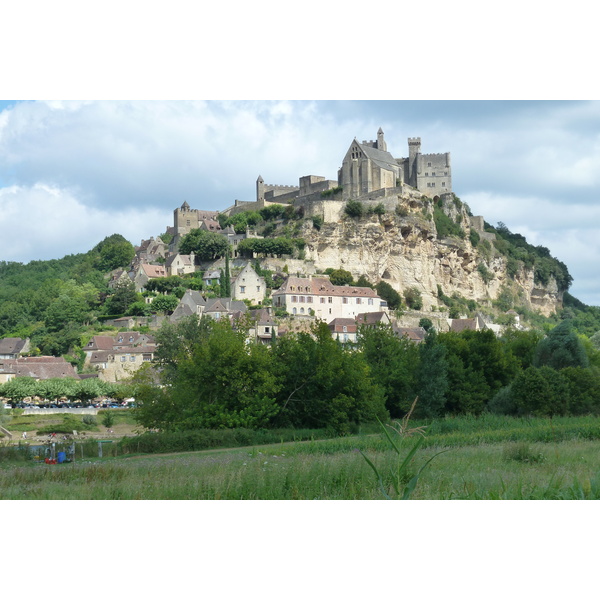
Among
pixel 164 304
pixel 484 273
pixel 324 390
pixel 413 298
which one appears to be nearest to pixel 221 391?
pixel 324 390

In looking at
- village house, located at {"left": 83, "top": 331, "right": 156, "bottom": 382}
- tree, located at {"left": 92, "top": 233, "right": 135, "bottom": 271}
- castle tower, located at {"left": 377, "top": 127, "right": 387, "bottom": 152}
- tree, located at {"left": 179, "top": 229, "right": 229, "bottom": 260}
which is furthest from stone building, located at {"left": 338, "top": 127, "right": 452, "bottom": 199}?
village house, located at {"left": 83, "top": 331, "right": 156, "bottom": 382}

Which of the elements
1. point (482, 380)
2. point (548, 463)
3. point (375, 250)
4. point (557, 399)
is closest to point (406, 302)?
point (375, 250)

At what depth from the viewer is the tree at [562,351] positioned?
35.9 meters

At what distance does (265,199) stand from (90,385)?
145 ft

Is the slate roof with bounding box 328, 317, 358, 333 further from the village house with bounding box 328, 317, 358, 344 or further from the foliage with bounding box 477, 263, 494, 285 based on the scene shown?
the foliage with bounding box 477, 263, 494, 285

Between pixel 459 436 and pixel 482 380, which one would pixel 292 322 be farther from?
pixel 459 436

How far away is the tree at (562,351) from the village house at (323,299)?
35758 millimetres

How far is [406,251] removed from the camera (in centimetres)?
8625

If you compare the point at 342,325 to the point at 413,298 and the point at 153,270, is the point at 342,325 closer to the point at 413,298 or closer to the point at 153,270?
the point at 413,298

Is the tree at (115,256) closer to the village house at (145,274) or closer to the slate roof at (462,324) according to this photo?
the village house at (145,274)

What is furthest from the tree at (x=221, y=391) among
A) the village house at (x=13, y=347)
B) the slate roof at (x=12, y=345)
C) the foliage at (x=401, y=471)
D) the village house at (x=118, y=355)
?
the slate roof at (x=12, y=345)

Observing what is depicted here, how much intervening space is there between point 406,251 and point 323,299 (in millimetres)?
17156

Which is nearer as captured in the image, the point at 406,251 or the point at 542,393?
the point at 542,393

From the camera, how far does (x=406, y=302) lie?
82.9m
